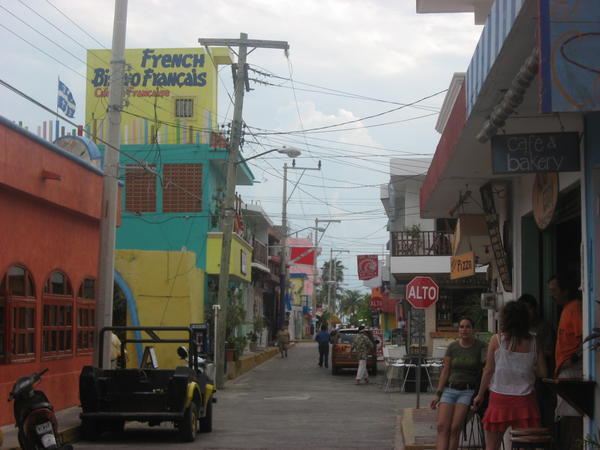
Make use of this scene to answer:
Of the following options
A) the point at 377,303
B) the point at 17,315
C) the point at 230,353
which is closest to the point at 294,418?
the point at 17,315

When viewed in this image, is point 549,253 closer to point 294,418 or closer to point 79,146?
point 294,418

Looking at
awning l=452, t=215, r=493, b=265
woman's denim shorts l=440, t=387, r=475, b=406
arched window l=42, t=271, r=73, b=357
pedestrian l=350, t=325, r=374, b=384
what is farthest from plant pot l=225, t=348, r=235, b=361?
woman's denim shorts l=440, t=387, r=475, b=406

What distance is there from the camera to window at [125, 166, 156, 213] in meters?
35.6

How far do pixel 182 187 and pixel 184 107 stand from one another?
3506mm

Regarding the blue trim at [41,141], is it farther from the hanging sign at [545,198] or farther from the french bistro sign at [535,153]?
the french bistro sign at [535,153]

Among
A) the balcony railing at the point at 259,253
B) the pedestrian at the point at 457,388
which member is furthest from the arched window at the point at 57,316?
the balcony railing at the point at 259,253

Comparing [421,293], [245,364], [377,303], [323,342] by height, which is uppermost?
Answer: [421,293]

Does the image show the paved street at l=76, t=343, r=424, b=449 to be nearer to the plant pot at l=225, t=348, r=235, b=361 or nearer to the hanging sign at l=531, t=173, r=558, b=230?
the plant pot at l=225, t=348, r=235, b=361

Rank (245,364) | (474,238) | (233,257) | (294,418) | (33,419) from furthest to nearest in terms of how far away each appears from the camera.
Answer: (233,257), (245,364), (294,418), (474,238), (33,419)

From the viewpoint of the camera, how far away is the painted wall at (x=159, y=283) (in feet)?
84.1

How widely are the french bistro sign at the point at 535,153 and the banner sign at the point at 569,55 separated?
2168 millimetres

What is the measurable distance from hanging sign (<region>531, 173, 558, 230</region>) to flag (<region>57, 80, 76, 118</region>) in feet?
63.2

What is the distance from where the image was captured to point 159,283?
25.8m

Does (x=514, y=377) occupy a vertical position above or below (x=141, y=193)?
below
